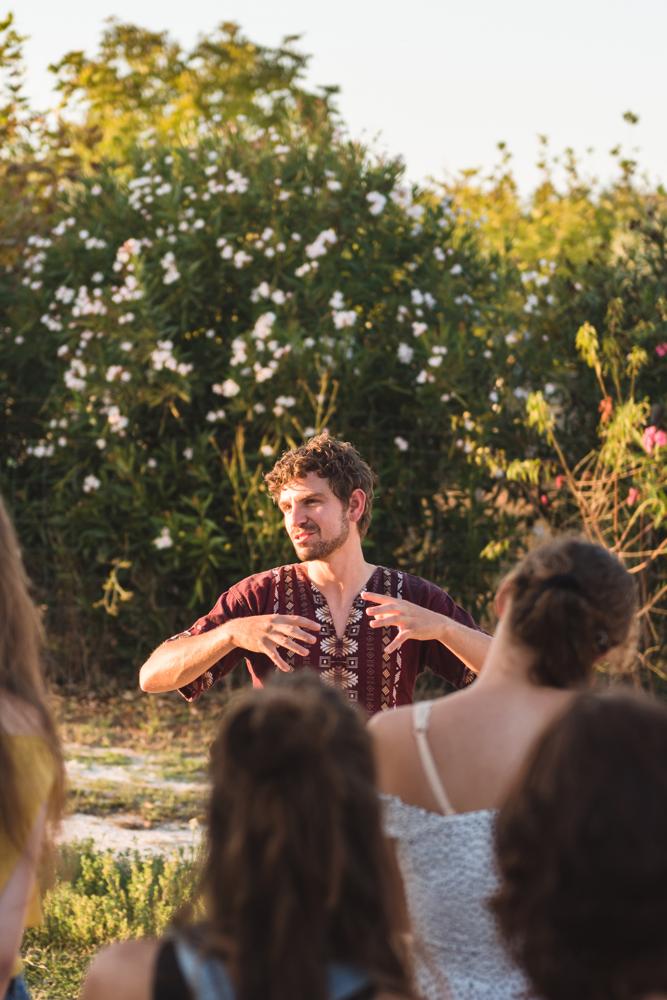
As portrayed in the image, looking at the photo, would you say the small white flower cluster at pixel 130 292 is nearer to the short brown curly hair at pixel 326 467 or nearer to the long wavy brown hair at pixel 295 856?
the short brown curly hair at pixel 326 467

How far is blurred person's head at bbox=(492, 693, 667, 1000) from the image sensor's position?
151cm

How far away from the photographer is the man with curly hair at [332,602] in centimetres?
409

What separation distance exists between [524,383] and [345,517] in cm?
483

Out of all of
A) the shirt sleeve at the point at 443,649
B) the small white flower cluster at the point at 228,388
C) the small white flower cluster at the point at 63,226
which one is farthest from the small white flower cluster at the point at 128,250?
the shirt sleeve at the point at 443,649

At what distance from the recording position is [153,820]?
6871 millimetres

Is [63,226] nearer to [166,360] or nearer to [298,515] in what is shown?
[166,360]

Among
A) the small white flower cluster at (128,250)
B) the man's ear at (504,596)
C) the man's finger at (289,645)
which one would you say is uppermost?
the small white flower cluster at (128,250)

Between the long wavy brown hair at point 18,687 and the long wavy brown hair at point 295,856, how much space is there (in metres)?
0.49

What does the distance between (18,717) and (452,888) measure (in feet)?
2.25

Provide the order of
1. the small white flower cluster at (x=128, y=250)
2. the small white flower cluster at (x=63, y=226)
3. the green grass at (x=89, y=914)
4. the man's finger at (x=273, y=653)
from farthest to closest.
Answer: the small white flower cluster at (x=63, y=226), the small white flower cluster at (x=128, y=250), the green grass at (x=89, y=914), the man's finger at (x=273, y=653)

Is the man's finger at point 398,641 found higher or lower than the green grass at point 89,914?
higher

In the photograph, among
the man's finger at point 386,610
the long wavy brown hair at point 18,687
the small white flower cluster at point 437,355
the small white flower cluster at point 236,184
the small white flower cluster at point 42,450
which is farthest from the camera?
the small white flower cluster at point 42,450

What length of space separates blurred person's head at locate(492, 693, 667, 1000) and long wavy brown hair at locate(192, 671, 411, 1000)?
0.54 feet

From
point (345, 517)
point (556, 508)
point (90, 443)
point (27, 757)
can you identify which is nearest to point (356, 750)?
point (27, 757)
